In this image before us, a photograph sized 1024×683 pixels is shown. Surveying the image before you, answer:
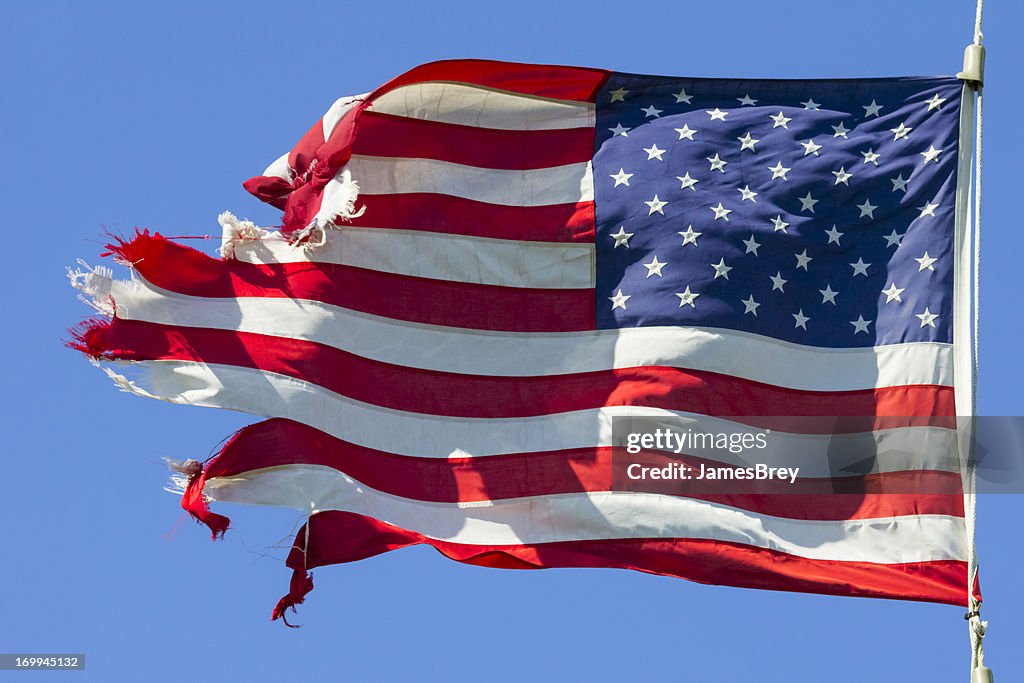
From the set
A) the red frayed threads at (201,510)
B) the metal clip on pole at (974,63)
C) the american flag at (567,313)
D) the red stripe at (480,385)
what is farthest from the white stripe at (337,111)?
the metal clip on pole at (974,63)

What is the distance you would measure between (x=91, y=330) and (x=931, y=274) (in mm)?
6553

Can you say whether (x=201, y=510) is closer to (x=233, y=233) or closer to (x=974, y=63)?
(x=233, y=233)

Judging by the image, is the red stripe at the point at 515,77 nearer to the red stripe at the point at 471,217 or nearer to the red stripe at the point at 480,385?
the red stripe at the point at 471,217

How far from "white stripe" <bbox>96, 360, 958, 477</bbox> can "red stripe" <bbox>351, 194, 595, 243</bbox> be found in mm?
1521

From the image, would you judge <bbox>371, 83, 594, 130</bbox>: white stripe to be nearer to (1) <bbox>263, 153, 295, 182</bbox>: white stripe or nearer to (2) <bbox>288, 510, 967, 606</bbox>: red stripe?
(1) <bbox>263, 153, 295, 182</bbox>: white stripe

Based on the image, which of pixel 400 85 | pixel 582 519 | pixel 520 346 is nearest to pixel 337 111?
pixel 400 85

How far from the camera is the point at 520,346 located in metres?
17.5

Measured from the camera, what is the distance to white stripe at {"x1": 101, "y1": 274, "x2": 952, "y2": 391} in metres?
17.2

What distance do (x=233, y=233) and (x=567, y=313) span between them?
2.74 metres

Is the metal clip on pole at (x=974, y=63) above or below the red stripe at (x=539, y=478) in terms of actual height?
above

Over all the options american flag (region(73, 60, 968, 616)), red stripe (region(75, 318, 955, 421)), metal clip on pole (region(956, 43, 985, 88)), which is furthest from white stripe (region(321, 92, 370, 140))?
metal clip on pole (region(956, 43, 985, 88))

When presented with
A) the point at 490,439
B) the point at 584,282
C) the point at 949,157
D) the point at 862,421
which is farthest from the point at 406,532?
the point at 949,157

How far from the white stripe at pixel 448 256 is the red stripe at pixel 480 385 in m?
0.75

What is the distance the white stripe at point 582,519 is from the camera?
16703mm
